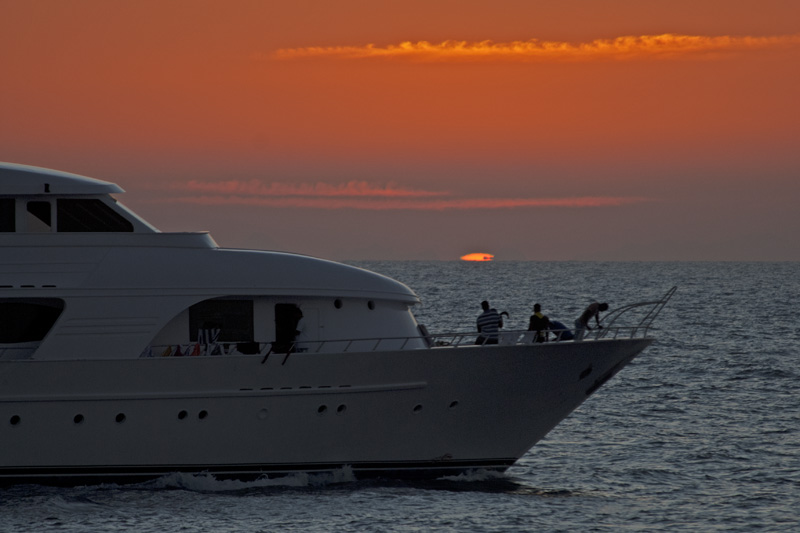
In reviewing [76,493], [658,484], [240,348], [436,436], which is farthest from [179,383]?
[658,484]

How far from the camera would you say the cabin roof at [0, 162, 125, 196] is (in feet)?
63.7

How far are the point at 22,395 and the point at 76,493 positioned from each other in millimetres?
1904

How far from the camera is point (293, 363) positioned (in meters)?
19.1

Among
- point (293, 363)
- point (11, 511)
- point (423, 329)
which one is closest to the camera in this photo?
point (11, 511)

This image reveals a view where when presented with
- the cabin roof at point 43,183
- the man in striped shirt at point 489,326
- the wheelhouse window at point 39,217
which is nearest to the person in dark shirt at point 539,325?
the man in striped shirt at point 489,326

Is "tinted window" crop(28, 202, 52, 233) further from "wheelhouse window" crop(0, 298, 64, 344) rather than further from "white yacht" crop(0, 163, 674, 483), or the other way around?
"wheelhouse window" crop(0, 298, 64, 344)

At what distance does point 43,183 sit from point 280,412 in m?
5.78

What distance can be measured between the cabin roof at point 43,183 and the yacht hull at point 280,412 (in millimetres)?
3140

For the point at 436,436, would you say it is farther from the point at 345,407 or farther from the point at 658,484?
the point at 658,484

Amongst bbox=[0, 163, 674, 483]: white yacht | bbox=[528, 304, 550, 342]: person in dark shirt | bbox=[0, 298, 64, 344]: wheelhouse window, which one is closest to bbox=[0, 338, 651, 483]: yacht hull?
bbox=[0, 163, 674, 483]: white yacht

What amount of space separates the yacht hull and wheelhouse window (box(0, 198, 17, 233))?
8.51 feet

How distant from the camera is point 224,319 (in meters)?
19.6

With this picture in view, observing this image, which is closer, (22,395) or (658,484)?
(22,395)

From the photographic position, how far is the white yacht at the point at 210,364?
61.2 feet
